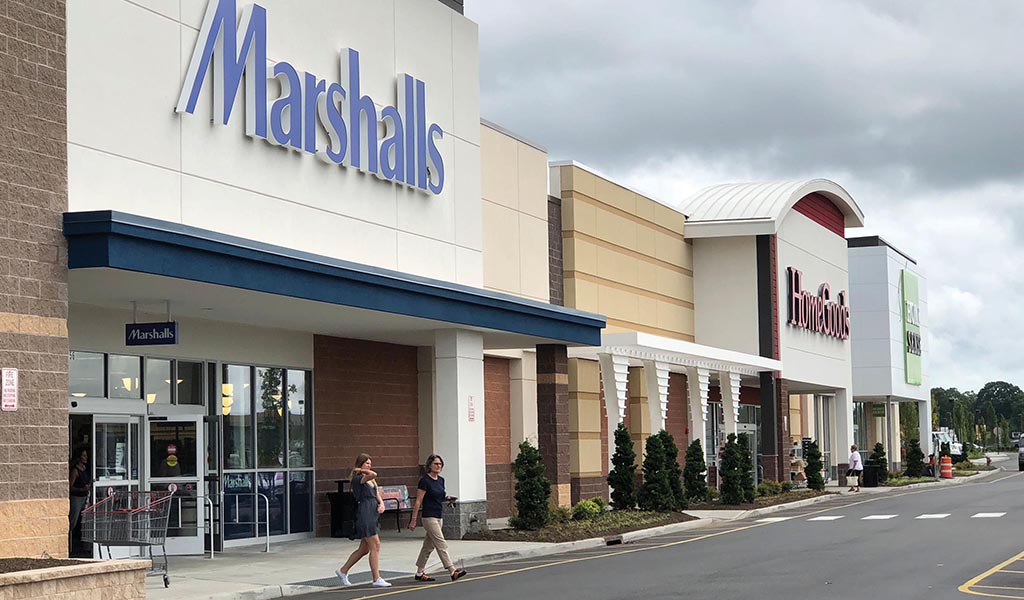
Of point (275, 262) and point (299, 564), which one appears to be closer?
point (275, 262)

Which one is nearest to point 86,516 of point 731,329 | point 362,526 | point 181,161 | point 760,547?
point 362,526

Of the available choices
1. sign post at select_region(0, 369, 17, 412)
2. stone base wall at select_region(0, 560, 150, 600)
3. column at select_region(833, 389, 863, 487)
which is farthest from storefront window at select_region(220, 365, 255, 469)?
column at select_region(833, 389, 863, 487)

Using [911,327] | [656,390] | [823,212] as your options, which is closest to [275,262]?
[656,390]

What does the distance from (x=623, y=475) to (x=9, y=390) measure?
19.6m

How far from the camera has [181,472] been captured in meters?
23.3

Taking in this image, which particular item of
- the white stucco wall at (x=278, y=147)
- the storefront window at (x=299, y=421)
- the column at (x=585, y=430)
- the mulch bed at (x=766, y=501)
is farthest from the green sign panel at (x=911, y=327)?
the storefront window at (x=299, y=421)

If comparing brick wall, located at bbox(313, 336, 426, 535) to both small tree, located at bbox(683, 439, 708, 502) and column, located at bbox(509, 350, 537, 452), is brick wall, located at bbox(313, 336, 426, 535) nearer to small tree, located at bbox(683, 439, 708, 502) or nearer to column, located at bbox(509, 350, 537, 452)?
column, located at bbox(509, 350, 537, 452)

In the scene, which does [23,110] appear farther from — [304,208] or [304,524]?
[304,524]

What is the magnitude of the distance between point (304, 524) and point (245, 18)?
34.2ft

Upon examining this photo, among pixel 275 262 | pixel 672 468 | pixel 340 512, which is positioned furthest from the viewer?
pixel 672 468

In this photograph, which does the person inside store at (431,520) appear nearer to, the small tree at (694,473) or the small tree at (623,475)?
the small tree at (623,475)

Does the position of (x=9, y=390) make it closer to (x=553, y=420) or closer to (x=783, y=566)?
(x=783, y=566)

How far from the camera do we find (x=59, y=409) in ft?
54.3

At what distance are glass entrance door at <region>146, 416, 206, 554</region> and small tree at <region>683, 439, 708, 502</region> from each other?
1708cm
